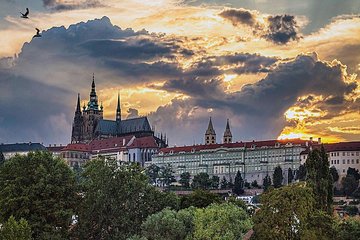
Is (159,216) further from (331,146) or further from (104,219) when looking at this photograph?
(331,146)

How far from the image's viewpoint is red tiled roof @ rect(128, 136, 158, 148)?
180 m

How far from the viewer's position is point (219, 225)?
40719 mm

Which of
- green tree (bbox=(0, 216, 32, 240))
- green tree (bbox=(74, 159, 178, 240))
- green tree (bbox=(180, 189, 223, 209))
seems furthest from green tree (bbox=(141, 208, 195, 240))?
green tree (bbox=(180, 189, 223, 209))

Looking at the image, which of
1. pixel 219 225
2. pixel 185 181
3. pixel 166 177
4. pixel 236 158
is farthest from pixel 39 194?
pixel 236 158

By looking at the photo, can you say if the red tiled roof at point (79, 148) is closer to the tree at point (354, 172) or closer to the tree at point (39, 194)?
the tree at point (354, 172)

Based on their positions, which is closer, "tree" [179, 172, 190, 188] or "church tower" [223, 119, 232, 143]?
"tree" [179, 172, 190, 188]

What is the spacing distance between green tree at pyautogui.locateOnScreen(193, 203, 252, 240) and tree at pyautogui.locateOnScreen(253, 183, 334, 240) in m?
1.13

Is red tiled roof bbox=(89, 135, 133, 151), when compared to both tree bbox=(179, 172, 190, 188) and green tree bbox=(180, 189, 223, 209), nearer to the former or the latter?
tree bbox=(179, 172, 190, 188)

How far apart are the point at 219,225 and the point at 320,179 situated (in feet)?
41.6

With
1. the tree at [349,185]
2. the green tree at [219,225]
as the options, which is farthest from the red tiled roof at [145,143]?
the green tree at [219,225]

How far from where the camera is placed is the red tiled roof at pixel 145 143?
179750mm

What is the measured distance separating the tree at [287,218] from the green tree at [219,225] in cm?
113

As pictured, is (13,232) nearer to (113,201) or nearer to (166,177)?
(113,201)

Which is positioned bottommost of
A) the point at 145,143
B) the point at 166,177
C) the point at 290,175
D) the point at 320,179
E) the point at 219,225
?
the point at 219,225
